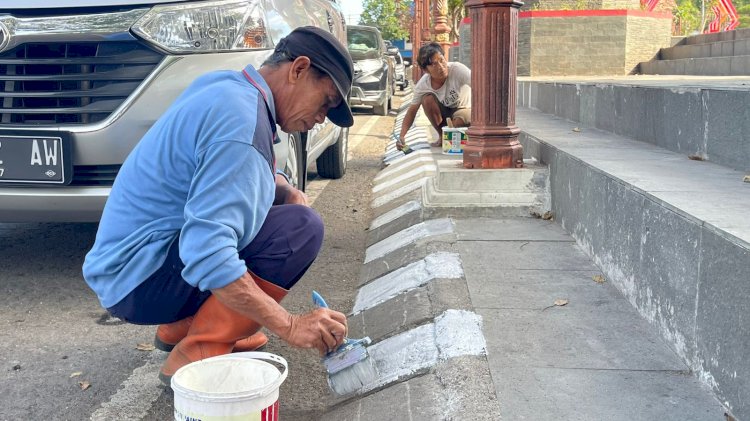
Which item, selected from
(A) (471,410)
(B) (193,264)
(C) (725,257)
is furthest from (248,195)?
(C) (725,257)

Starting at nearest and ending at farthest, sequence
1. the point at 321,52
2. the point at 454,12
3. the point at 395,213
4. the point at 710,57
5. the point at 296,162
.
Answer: the point at 321,52, the point at 296,162, the point at 395,213, the point at 710,57, the point at 454,12

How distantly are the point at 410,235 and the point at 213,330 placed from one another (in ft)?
7.09

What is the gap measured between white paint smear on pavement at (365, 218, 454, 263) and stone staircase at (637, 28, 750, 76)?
190 inches

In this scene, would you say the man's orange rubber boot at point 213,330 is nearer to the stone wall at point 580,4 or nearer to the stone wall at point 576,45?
the stone wall at point 576,45

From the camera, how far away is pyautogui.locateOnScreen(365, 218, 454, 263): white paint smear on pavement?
4543 millimetres

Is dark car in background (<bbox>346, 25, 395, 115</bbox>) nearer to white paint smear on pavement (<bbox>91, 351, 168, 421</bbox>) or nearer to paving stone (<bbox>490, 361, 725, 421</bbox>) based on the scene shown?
white paint smear on pavement (<bbox>91, 351, 168, 421</bbox>)

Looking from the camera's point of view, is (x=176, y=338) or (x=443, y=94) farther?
(x=443, y=94)

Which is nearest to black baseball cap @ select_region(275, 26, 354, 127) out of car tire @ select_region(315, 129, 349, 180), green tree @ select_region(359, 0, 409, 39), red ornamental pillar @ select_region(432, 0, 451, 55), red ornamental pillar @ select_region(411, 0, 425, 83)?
car tire @ select_region(315, 129, 349, 180)

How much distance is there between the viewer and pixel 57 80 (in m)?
3.77

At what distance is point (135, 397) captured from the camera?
112 inches

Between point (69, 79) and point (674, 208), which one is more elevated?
point (69, 79)

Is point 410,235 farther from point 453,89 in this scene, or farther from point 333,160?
point 453,89

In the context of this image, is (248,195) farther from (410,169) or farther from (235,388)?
(410,169)

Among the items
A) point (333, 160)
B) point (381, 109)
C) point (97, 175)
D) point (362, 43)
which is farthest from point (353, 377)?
point (362, 43)
